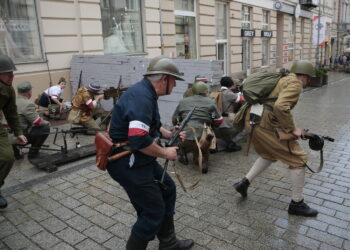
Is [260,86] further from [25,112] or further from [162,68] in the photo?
[25,112]

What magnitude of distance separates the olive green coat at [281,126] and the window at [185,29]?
1000cm

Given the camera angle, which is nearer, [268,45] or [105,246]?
[105,246]

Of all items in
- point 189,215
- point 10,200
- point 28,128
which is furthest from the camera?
point 28,128

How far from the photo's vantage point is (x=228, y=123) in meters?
5.88

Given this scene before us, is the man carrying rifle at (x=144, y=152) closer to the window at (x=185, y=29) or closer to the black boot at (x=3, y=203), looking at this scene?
the black boot at (x=3, y=203)

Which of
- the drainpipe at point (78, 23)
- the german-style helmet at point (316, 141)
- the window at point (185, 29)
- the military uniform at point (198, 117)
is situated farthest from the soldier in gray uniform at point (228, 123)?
the window at point (185, 29)

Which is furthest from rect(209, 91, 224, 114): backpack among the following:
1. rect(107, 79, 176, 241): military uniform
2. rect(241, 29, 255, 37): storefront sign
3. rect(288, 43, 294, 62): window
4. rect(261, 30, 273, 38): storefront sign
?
rect(288, 43, 294, 62): window

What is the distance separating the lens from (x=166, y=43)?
1206cm

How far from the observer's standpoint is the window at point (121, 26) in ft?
34.0

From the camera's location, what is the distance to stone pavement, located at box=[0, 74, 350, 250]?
318 centimetres

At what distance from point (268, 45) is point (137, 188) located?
785 inches

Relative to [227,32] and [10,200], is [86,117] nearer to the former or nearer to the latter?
[10,200]

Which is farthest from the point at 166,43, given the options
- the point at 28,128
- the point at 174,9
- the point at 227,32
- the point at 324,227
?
the point at 324,227

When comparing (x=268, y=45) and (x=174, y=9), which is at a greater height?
(x=174, y=9)
